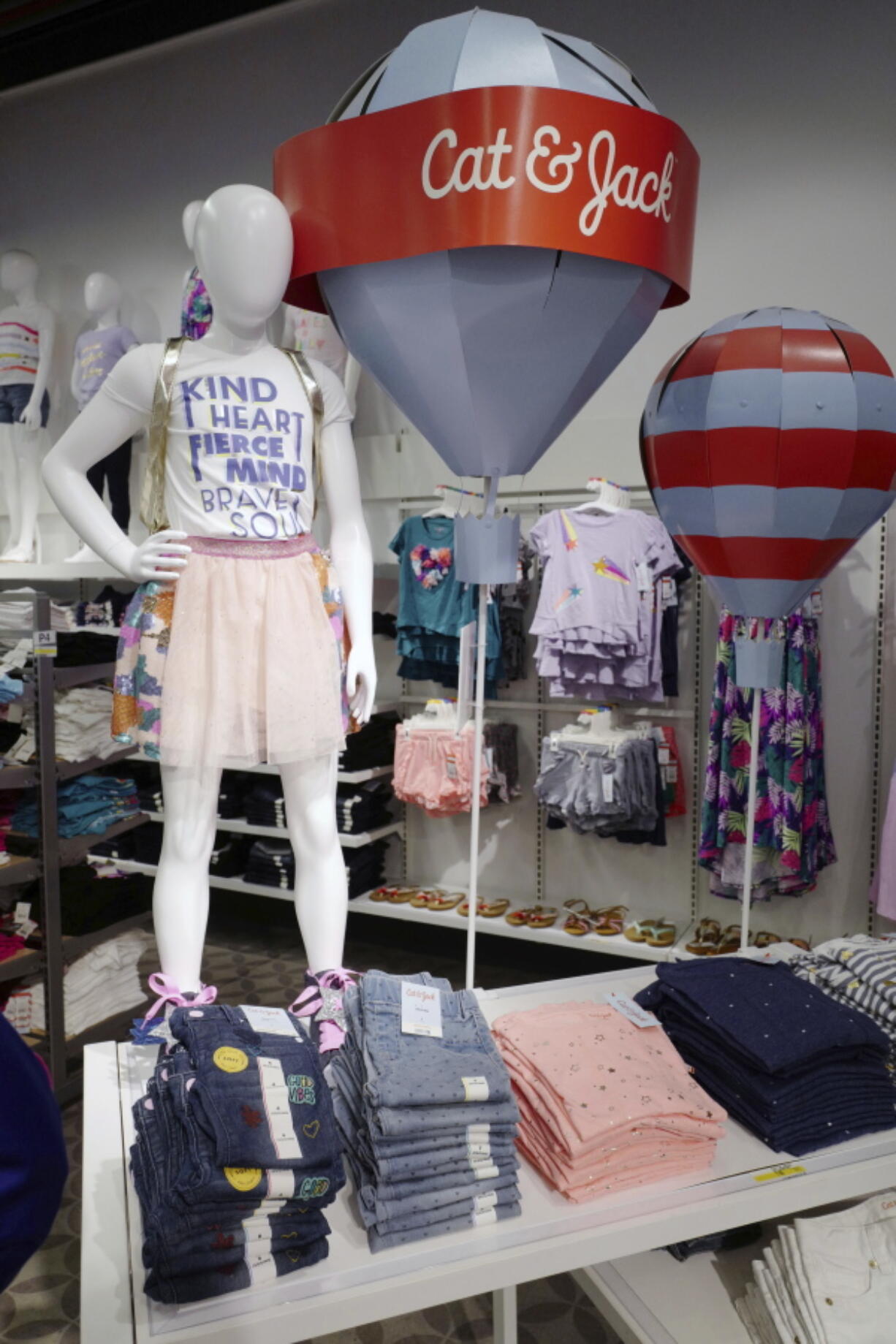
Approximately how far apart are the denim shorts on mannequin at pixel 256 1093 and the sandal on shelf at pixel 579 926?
8.23 feet

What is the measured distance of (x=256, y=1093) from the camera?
1.17 m

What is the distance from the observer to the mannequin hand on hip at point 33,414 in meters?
4.30

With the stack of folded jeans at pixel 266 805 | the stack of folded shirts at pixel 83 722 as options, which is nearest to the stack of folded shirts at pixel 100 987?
the stack of folded shirts at pixel 83 722

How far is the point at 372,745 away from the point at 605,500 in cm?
138

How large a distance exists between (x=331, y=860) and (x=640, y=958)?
7.33 ft

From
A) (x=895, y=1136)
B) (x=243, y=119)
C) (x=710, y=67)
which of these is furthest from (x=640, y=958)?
(x=243, y=119)

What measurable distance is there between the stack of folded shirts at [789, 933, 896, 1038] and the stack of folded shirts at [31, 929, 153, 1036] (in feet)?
7.16

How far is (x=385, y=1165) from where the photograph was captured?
1.19 metres

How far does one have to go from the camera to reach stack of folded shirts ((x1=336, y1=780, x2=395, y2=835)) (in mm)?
4078

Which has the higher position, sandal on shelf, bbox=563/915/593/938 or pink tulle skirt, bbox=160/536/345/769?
pink tulle skirt, bbox=160/536/345/769

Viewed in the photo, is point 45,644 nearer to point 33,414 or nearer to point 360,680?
point 360,680

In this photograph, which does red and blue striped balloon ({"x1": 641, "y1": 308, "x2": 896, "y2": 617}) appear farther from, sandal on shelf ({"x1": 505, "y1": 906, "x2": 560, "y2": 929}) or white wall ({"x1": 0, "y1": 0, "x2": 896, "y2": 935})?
sandal on shelf ({"x1": 505, "y1": 906, "x2": 560, "y2": 929})

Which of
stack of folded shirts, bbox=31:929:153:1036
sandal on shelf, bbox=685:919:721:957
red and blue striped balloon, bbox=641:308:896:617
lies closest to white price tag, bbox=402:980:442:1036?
red and blue striped balloon, bbox=641:308:896:617

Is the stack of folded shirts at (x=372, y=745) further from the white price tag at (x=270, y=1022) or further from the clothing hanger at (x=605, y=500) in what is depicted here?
the white price tag at (x=270, y=1022)
